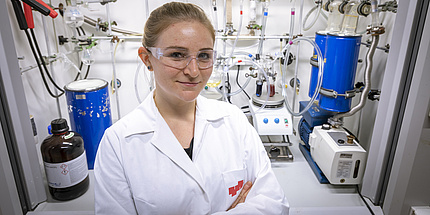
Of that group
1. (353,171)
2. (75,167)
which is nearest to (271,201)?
(353,171)

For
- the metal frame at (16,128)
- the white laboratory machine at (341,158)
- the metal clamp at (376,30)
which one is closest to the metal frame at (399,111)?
the white laboratory machine at (341,158)

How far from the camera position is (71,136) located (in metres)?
1.68

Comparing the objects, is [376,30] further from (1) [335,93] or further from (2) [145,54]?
(2) [145,54]

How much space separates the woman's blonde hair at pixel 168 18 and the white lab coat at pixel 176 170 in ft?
0.80

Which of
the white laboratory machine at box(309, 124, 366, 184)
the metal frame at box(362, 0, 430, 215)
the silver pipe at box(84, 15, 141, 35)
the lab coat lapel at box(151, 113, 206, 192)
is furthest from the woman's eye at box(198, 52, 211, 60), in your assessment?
the silver pipe at box(84, 15, 141, 35)

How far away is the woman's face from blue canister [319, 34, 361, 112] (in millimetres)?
1142

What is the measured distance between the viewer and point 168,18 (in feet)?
3.09

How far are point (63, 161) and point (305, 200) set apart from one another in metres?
1.42

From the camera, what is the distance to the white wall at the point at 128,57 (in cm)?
199

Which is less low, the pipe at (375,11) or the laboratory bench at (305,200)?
the pipe at (375,11)

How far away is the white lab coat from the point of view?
95 cm

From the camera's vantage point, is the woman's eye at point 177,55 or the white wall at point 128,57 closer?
the woman's eye at point 177,55

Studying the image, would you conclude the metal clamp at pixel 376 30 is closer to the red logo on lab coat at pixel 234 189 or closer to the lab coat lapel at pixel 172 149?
the red logo on lab coat at pixel 234 189

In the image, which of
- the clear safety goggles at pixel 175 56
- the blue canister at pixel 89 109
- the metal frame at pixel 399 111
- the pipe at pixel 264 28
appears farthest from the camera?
the pipe at pixel 264 28
